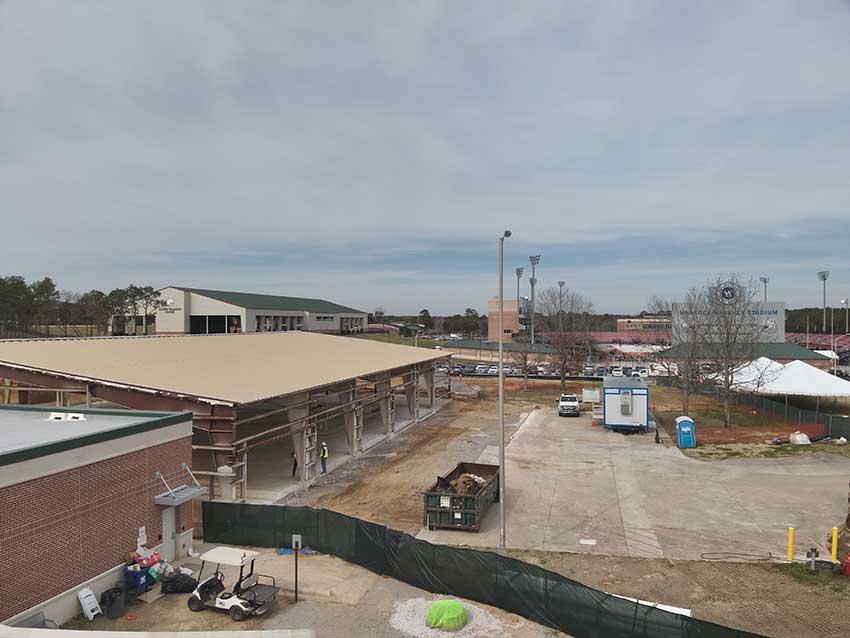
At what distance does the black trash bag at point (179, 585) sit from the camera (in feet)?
54.3

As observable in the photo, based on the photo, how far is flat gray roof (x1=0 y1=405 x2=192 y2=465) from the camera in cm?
1498

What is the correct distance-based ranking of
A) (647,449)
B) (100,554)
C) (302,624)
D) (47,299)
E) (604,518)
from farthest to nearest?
(47,299) → (647,449) → (604,518) → (100,554) → (302,624)

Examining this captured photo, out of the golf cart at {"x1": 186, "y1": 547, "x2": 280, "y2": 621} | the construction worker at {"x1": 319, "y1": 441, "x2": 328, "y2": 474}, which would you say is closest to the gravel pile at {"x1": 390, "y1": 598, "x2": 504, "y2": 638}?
the golf cart at {"x1": 186, "y1": 547, "x2": 280, "y2": 621}

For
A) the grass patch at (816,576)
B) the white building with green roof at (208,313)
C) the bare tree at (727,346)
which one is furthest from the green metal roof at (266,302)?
the grass patch at (816,576)

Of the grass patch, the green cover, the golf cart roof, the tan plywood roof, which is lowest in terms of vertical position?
the grass patch

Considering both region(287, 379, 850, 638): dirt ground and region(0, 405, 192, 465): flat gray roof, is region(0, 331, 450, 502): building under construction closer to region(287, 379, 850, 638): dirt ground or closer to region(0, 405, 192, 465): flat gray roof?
region(0, 405, 192, 465): flat gray roof

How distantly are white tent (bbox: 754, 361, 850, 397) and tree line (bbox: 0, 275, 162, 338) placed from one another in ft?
220

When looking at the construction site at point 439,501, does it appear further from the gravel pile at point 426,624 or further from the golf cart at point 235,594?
the golf cart at point 235,594

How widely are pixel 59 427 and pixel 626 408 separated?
1292 inches

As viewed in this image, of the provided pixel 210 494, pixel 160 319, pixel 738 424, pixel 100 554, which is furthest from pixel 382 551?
pixel 160 319

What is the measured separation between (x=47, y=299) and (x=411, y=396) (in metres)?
67.5

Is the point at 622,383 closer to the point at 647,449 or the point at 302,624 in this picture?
the point at 647,449

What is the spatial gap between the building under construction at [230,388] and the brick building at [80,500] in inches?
112

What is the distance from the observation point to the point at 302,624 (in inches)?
581
